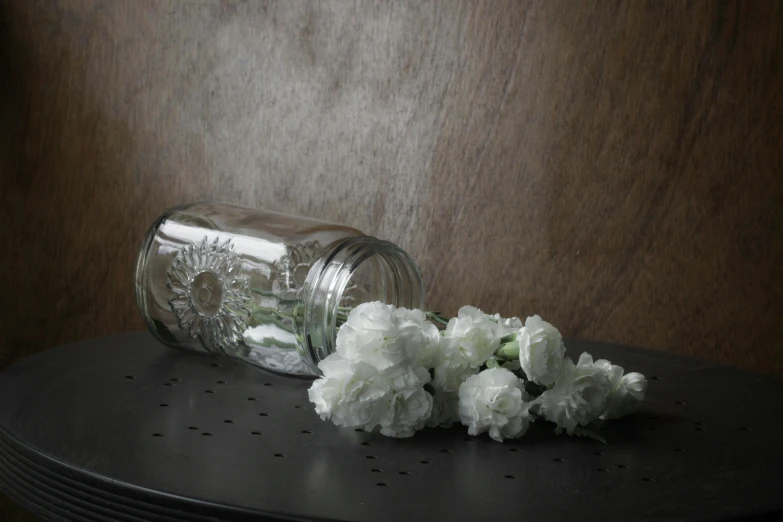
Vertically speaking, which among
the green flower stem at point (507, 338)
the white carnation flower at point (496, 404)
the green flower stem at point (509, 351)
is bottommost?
the white carnation flower at point (496, 404)

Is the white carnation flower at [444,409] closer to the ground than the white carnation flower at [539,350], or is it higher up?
closer to the ground

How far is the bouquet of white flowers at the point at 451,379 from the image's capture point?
2.79 ft

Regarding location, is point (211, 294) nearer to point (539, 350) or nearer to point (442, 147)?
point (539, 350)

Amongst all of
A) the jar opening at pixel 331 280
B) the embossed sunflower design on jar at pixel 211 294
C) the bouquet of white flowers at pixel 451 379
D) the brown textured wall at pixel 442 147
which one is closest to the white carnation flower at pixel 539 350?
the bouquet of white flowers at pixel 451 379

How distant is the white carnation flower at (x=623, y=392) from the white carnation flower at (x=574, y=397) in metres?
0.03

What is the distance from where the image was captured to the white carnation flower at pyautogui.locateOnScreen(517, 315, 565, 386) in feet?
2.83

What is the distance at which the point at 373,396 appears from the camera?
0.84m

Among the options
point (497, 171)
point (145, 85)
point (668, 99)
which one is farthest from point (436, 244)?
point (145, 85)

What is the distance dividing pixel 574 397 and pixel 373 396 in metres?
0.20

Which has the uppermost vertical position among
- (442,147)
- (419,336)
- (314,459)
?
(442,147)

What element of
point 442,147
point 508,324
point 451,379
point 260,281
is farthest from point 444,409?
point 442,147

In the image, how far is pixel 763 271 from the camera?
1.52 m

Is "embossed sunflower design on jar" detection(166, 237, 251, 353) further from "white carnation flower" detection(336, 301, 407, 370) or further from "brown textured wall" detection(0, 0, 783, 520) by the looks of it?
"brown textured wall" detection(0, 0, 783, 520)

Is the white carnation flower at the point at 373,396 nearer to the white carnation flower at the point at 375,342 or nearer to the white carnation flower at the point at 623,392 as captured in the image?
the white carnation flower at the point at 375,342
